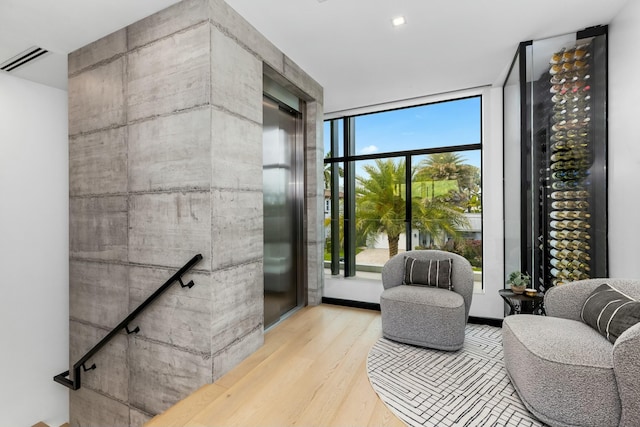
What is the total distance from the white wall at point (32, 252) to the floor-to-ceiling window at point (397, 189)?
11.4 ft

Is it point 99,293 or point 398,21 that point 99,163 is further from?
point 398,21

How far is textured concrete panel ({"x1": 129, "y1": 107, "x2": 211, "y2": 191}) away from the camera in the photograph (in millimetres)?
2285

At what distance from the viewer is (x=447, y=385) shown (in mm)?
2244

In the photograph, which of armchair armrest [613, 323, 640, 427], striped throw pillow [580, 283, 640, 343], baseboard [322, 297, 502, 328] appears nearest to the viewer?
armchair armrest [613, 323, 640, 427]

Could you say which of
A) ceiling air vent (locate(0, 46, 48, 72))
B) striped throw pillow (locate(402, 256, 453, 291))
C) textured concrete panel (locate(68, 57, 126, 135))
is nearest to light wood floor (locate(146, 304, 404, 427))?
striped throw pillow (locate(402, 256, 453, 291))

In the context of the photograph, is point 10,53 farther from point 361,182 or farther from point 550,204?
point 550,204

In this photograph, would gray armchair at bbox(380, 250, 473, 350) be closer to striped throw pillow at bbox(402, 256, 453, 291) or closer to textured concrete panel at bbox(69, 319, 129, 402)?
striped throw pillow at bbox(402, 256, 453, 291)

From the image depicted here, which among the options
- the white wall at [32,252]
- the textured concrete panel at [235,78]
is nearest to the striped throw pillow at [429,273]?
the textured concrete panel at [235,78]

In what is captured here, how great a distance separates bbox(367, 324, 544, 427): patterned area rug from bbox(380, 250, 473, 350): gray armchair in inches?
4.3

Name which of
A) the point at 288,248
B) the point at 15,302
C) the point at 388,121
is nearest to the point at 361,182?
the point at 388,121

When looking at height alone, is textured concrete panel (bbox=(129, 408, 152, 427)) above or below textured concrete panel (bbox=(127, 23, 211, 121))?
below

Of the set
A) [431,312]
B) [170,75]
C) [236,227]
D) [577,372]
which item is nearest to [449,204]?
[431,312]

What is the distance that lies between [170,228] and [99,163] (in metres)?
1.17

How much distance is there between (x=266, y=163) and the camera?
11.1ft
